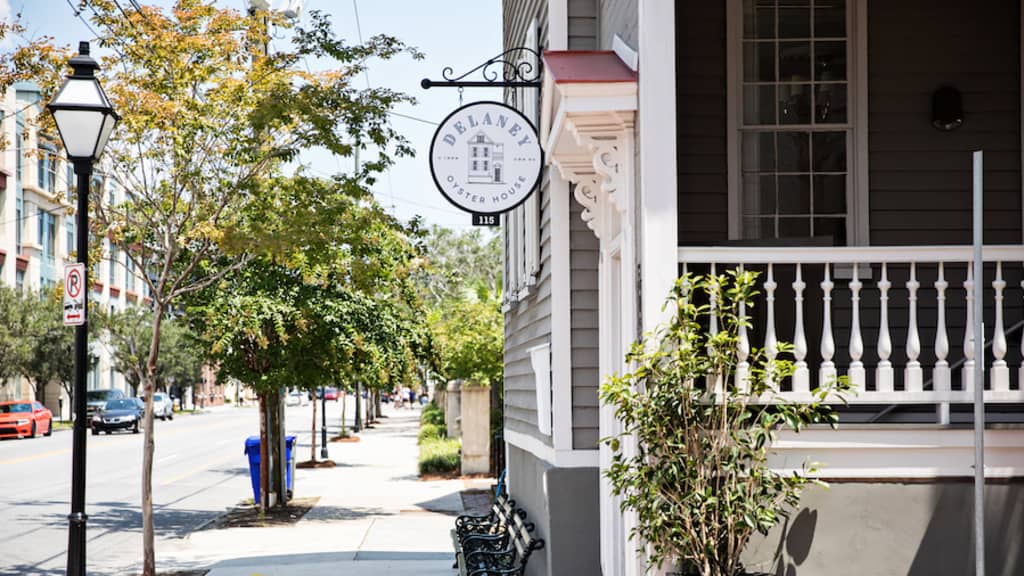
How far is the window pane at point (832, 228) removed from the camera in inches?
336

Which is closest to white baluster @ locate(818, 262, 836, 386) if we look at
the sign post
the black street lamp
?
the black street lamp

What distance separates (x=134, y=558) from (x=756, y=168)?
11044 mm

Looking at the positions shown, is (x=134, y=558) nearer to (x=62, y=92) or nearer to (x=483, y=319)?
(x=62, y=92)

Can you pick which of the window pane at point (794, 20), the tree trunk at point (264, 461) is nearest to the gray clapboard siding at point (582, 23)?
the window pane at point (794, 20)

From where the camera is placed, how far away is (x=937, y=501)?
19.9 feet

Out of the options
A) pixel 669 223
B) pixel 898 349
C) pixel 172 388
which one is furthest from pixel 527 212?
pixel 172 388

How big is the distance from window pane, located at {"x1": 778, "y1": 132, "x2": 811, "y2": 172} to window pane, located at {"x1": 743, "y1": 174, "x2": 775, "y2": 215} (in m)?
0.14

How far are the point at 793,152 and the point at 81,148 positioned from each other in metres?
5.56

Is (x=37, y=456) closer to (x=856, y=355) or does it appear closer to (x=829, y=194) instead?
(x=829, y=194)

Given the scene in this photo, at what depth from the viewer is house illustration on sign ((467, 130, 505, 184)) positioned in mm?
8836

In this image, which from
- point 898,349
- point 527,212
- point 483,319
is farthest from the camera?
point 483,319

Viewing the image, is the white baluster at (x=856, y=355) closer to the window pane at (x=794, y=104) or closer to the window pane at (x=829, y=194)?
the window pane at (x=829, y=194)

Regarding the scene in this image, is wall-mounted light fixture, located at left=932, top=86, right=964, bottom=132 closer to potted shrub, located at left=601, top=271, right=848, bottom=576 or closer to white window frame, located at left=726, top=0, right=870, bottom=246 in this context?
white window frame, located at left=726, top=0, right=870, bottom=246

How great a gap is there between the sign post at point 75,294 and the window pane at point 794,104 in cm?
557
